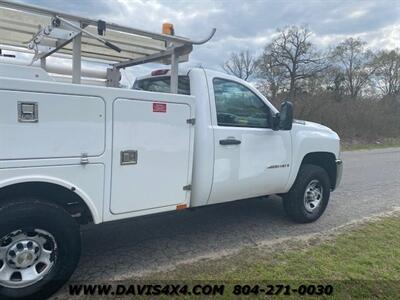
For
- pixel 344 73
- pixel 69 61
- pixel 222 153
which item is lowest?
pixel 222 153

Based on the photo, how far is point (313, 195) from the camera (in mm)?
5359

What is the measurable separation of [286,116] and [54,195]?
2867 mm

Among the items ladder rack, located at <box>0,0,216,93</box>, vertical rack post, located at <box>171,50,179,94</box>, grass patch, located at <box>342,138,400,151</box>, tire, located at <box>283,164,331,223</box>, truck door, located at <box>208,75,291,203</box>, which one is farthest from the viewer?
grass patch, located at <box>342,138,400,151</box>

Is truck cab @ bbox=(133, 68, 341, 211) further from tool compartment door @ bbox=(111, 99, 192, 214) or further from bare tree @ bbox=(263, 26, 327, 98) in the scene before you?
bare tree @ bbox=(263, 26, 327, 98)

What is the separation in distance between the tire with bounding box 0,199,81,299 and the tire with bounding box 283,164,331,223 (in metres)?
3.12

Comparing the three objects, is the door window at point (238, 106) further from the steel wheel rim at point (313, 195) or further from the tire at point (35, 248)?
the tire at point (35, 248)

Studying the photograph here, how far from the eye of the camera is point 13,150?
108 inches

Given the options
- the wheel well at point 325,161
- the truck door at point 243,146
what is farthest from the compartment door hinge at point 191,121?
the wheel well at point 325,161

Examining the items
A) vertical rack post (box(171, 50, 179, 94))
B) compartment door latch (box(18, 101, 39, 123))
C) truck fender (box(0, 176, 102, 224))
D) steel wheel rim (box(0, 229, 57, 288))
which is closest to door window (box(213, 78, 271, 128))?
vertical rack post (box(171, 50, 179, 94))

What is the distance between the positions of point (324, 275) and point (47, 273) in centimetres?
266

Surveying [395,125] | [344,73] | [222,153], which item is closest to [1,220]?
[222,153]

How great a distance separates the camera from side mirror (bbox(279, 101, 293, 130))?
449 cm

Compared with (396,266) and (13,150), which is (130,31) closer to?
(13,150)

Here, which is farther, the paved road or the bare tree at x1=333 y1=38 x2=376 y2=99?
the bare tree at x1=333 y1=38 x2=376 y2=99
